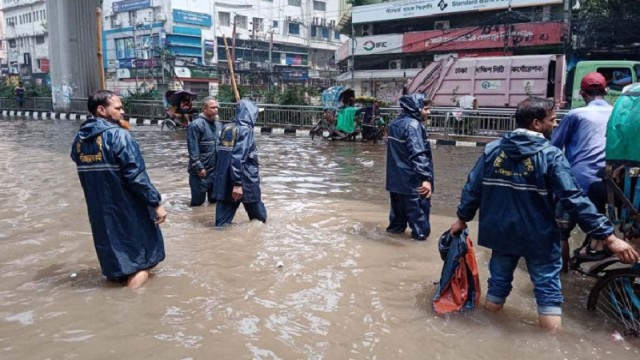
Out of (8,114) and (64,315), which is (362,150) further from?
(8,114)

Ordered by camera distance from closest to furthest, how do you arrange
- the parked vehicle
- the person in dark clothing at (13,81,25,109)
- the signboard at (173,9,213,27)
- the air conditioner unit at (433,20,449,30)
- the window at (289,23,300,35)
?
the parked vehicle, the person in dark clothing at (13,81,25,109), the air conditioner unit at (433,20,449,30), the signboard at (173,9,213,27), the window at (289,23,300,35)

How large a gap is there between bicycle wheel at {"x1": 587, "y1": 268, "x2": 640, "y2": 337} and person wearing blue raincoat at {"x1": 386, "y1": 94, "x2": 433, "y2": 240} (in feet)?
6.31

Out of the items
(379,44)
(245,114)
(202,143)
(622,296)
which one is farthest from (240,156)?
(379,44)

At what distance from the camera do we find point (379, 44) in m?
39.5

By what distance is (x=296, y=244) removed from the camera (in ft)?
18.3

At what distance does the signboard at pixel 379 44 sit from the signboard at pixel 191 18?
18239 millimetres

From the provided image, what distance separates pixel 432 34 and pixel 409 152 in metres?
33.1

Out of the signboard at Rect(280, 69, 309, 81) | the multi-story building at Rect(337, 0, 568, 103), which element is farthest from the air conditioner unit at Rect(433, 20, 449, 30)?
the signboard at Rect(280, 69, 309, 81)

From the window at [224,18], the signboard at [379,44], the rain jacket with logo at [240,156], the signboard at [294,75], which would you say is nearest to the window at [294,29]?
the signboard at [294,75]

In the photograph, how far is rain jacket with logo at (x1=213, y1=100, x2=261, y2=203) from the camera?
18.3 ft

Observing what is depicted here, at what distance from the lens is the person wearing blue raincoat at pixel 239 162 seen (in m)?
5.55

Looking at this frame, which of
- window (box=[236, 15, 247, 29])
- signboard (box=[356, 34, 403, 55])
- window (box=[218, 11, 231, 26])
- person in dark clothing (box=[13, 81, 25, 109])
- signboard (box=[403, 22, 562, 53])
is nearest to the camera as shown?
signboard (box=[403, 22, 562, 53])

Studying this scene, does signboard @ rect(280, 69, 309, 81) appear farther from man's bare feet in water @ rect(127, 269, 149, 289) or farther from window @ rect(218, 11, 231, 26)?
man's bare feet in water @ rect(127, 269, 149, 289)

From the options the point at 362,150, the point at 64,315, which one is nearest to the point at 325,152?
the point at 362,150
